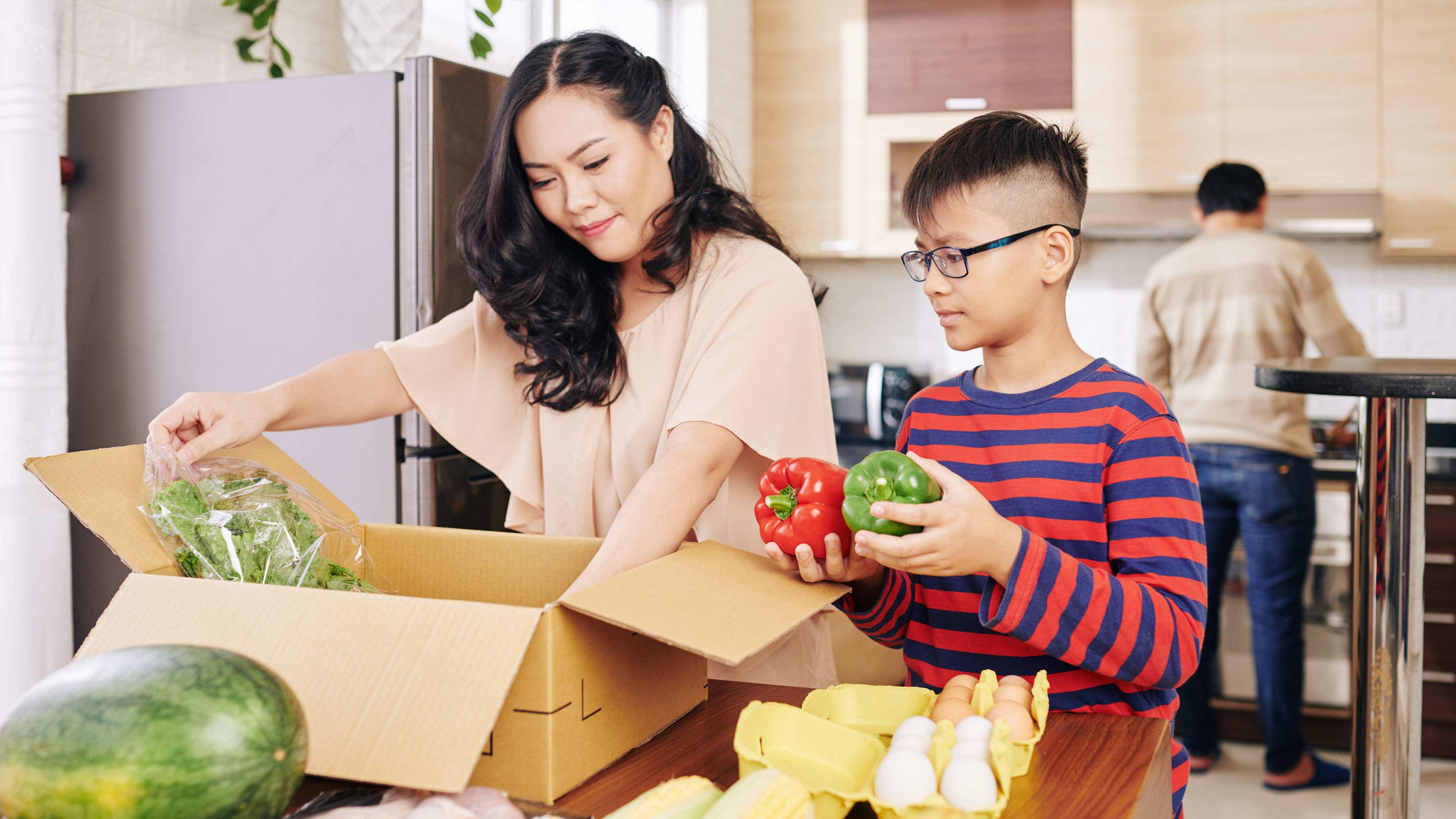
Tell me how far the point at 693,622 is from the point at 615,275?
30.9 inches

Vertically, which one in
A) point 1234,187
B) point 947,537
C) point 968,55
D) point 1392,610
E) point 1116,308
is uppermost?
point 968,55

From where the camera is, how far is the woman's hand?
1021 mm

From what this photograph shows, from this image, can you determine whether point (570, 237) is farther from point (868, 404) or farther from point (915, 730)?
point (868, 404)

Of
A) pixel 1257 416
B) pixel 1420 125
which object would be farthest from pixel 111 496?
pixel 1420 125

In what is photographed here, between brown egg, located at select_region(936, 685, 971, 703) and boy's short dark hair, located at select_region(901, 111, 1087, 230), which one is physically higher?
boy's short dark hair, located at select_region(901, 111, 1087, 230)

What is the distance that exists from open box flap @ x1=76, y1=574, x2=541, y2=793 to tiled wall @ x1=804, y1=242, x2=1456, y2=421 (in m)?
2.90

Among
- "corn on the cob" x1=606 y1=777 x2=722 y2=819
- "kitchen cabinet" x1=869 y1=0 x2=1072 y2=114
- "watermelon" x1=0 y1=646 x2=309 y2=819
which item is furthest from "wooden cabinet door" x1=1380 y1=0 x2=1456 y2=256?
"watermelon" x1=0 y1=646 x2=309 y2=819

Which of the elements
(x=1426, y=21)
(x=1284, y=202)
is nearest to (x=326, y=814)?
(x=1284, y=202)

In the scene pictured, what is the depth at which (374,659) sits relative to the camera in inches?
27.2

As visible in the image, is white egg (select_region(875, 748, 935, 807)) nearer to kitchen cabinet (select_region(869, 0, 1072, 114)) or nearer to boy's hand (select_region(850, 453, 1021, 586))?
boy's hand (select_region(850, 453, 1021, 586))

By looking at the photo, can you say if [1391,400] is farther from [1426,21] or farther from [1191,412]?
[1426,21]

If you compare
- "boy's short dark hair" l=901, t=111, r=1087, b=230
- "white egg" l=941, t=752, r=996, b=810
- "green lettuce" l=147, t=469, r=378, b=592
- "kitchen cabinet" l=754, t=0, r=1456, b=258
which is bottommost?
"white egg" l=941, t=752, r=996, b=810

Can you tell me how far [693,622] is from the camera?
70 centimetres

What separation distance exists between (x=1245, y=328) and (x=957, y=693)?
8.08ft
